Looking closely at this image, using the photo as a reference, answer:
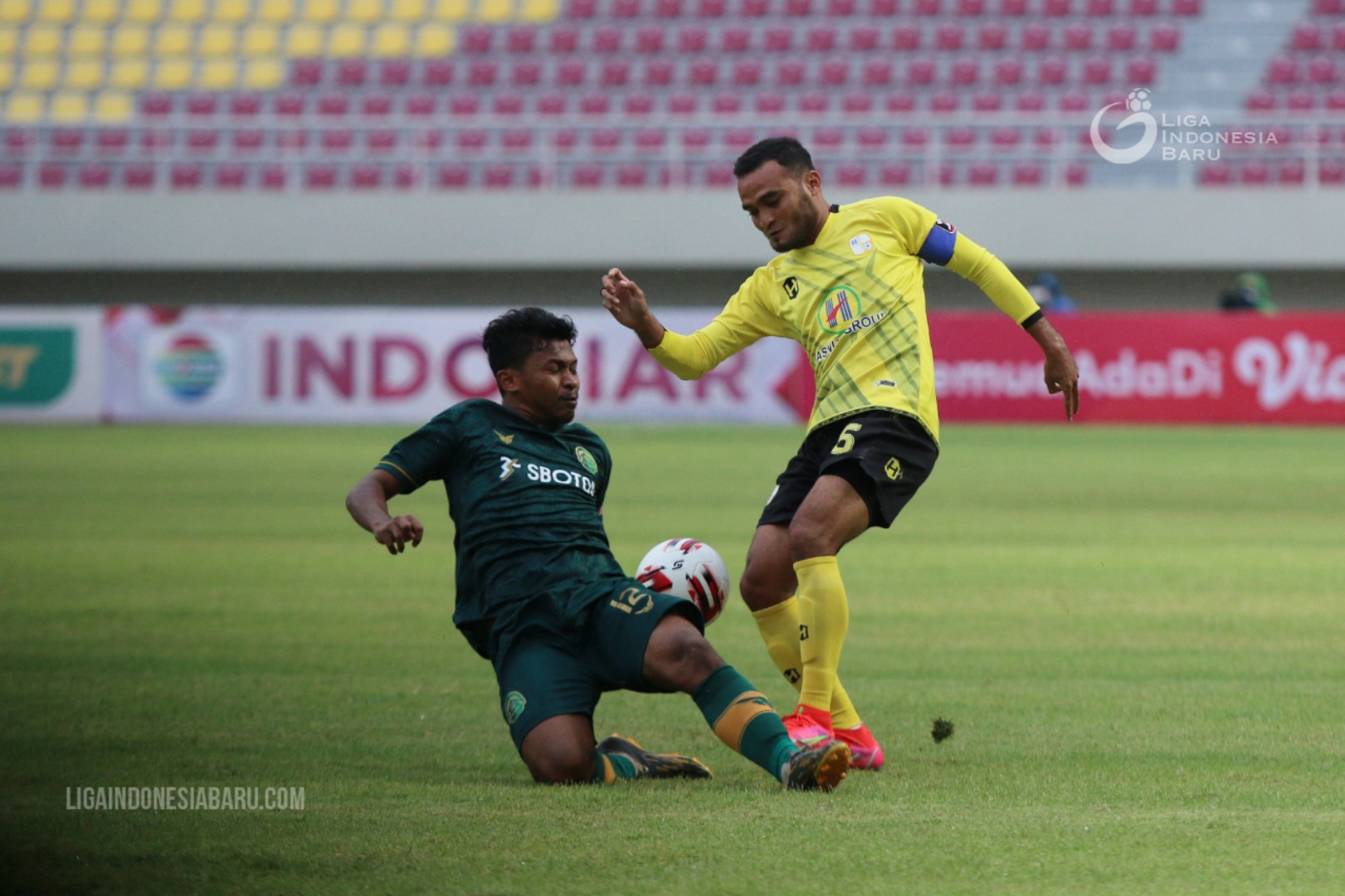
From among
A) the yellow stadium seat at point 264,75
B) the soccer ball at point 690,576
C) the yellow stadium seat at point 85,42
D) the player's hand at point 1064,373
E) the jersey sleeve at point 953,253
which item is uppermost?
the yellow stadium seat at point 85,42

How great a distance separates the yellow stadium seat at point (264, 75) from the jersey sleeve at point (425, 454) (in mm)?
29180

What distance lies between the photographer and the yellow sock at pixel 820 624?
5.28 meters

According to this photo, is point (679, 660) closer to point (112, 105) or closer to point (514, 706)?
point (514, 706)

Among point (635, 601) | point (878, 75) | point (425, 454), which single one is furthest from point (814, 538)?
point (878, 75)

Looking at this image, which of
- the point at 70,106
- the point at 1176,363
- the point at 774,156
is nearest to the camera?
the point at 774,156

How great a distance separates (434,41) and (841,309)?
2933 cm

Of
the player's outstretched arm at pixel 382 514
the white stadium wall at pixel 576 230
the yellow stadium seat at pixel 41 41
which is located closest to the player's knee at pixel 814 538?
the player's outstretched arm at pixel 382 514

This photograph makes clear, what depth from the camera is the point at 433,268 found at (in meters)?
31.0

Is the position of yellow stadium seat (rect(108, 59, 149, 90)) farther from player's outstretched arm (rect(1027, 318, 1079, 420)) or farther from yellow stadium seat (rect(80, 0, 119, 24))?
player's outstretched arm (rect(1027, 318, 1079, 420))

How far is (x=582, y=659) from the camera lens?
525 cm

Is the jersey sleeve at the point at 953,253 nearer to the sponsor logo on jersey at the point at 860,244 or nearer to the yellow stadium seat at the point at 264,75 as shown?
the sponsor logo on jersey at the point at 860,244

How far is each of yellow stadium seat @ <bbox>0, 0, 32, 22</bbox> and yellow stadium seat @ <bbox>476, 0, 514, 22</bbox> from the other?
9410mm

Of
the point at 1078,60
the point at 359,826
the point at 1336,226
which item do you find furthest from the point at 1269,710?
the point at 1078,60

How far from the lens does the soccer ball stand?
18.7 ft
